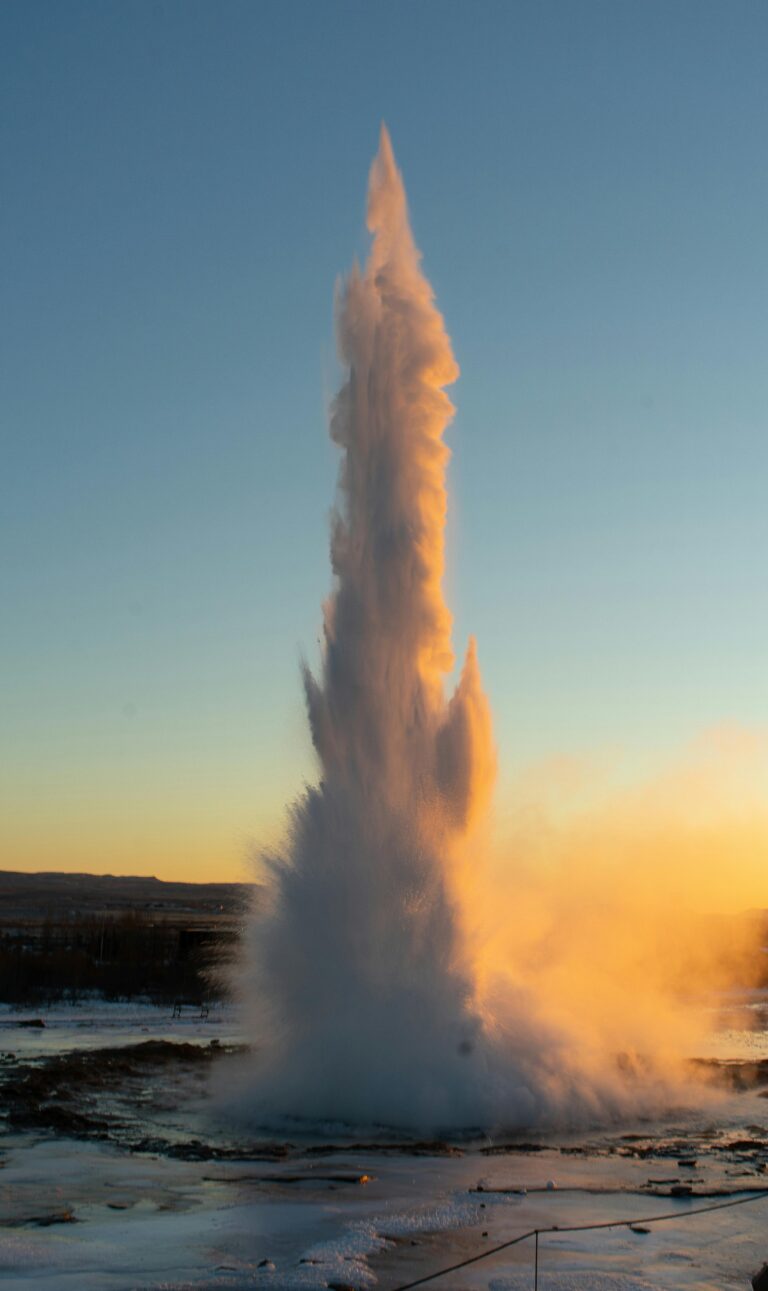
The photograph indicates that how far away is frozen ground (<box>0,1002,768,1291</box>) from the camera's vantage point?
12070 millimetres

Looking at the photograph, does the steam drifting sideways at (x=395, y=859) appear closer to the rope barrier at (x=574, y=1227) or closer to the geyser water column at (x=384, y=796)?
the geyser water column at (x=384, y=796)

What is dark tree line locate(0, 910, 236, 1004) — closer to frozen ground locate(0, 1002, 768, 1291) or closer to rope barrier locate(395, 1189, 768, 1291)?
frozen ground locate(0, 1002, 768, 1291)

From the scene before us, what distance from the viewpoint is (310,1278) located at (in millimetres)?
11742

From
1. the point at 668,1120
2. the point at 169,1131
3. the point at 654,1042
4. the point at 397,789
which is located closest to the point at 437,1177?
the point at 169,1131

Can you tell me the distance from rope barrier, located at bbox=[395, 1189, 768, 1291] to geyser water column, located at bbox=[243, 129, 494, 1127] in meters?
7.03

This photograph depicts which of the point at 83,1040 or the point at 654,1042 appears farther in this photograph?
the point at 83,1040

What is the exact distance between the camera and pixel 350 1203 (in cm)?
1502

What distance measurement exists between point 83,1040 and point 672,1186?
84.0 ft

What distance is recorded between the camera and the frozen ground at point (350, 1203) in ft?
39.6

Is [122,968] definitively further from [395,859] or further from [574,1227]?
[574,1227]

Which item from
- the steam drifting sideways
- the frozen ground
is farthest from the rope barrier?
the steam drifting sideways

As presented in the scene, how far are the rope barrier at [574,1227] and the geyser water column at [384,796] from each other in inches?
277

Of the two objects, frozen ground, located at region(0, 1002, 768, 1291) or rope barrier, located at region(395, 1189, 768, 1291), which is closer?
rope barrier, located at region(395, 1189, 768, 1291)

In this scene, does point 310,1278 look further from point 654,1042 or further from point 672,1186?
point 654,1042
